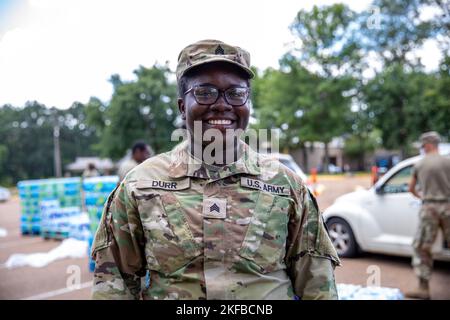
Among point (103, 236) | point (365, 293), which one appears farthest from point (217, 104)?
point (365, 293)

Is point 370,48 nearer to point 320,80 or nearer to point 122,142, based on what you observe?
point 320,80

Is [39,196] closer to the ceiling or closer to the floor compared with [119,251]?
closer to the floor

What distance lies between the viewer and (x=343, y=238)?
224 inches

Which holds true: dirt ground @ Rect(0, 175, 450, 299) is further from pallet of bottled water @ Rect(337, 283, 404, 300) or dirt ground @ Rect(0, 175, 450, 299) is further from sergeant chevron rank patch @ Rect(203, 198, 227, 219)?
sergeant chevron rank patch @ Rect(203, 198, 227, 219)

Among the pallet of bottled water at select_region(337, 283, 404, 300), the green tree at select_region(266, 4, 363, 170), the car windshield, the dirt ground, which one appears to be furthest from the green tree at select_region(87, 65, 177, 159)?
the pallet of bottled water at select_region(337, 283, 404, 300)

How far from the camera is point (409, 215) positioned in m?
5.10

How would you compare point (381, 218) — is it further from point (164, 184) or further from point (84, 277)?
point (164, 184)

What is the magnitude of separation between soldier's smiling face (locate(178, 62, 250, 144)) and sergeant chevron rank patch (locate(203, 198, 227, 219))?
25cm

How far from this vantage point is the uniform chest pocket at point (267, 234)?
1.41m

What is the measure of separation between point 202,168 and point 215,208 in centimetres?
17

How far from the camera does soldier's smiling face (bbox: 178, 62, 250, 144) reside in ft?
4.71
